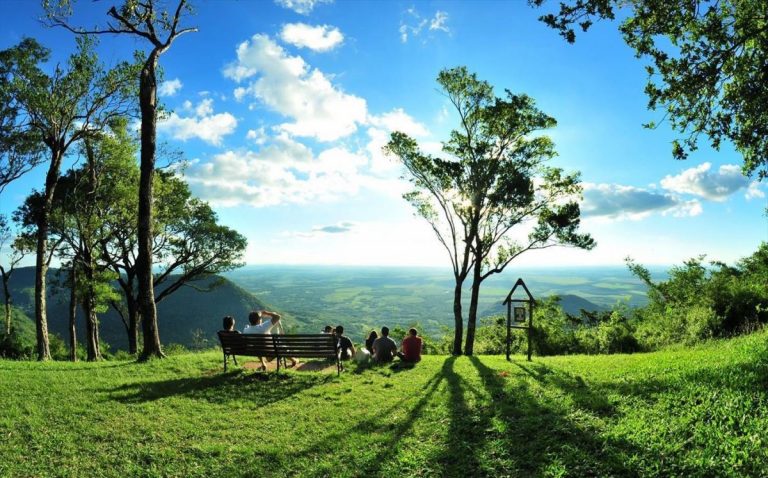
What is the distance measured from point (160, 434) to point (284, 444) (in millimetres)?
Result: 2142

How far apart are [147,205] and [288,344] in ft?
22.3

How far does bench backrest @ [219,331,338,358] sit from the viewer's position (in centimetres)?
1145

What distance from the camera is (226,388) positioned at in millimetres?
10320

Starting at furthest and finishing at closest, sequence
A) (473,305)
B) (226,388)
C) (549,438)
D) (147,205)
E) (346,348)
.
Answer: (473,305) → (346,348) → (147,205) → (226,388) → (549,438)

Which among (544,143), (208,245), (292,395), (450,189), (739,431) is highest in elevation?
(544,143)

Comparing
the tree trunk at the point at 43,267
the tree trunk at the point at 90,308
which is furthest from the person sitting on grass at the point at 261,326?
the tree trunk at the point at 90,308

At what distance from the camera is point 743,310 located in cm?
1553

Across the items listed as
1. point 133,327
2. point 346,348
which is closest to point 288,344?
point 346,348

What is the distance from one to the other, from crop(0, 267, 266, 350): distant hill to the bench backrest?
298 ft

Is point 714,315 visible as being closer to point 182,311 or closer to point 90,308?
point 90,308

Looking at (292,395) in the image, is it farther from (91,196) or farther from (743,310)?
(91,196)

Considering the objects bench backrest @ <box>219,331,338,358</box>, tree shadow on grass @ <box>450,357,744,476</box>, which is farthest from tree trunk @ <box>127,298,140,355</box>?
tree shadow on grass @ <box>450,357,744,476</box>

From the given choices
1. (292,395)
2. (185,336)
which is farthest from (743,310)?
(185,336)

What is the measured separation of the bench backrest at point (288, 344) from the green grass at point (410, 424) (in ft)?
3.15
